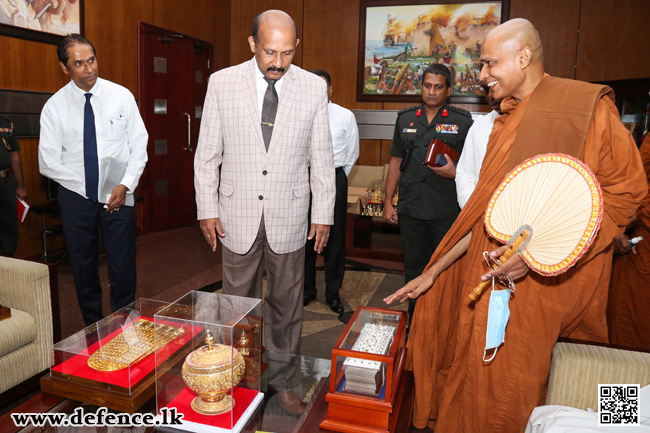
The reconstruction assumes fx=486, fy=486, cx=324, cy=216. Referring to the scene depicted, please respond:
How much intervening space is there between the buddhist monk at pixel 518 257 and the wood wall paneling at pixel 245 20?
6046mm

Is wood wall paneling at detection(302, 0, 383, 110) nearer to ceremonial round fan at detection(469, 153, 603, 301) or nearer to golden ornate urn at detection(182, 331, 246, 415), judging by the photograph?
ceremonial round fan at detection(469, 153, 603, 301)

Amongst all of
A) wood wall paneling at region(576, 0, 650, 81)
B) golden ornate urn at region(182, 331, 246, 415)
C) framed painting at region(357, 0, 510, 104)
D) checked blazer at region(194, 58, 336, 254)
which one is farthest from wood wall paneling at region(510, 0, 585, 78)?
golden ornate urn at region(182, 331, 246, 415)

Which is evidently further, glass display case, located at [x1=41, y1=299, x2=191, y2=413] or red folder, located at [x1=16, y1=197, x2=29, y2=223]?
red folder, located at [x1=16, y1=197, x2=29, y2=223]

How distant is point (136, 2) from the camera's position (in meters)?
5.50

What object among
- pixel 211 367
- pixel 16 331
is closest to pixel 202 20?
pixel 16 331

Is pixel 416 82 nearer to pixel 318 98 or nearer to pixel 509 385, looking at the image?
pixel 318 98

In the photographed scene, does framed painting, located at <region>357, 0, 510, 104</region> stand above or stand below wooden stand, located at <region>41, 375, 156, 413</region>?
above

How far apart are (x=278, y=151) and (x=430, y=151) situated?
929 millimetres

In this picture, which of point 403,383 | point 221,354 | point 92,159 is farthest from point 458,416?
point 92,159

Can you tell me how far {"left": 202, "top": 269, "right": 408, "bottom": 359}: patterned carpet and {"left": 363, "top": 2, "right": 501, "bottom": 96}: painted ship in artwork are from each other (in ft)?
11.1

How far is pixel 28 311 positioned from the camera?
2277 mm

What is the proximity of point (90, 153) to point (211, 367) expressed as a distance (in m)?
1.85

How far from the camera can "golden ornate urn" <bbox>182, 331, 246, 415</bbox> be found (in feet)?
4.72

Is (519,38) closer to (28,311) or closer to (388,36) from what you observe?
(28,311)
